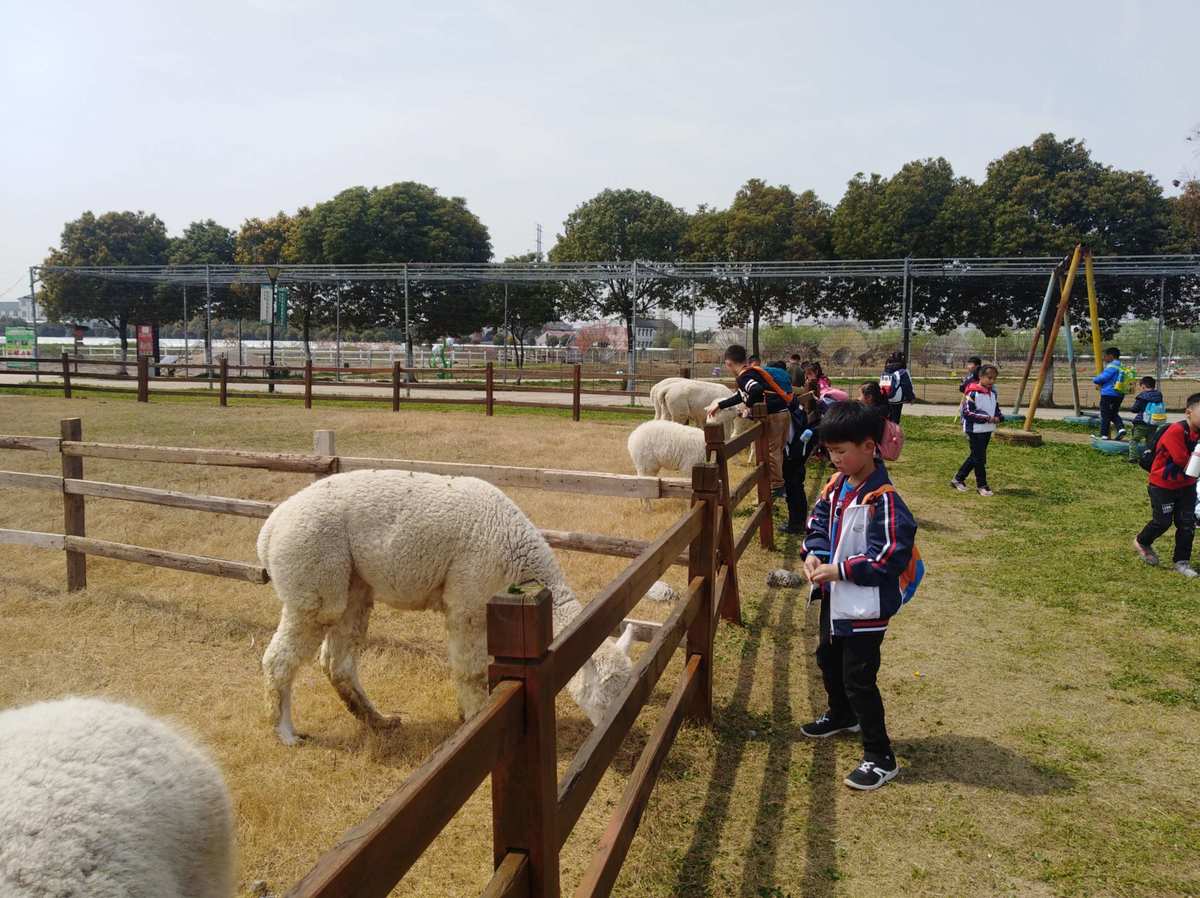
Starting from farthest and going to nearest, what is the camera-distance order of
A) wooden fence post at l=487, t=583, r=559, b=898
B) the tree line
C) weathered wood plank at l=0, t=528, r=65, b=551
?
the tree line, weathered wood plank at l=0, t=528, r=65, b=551, wooden fence post at l=487, t=583, r=559, b=898

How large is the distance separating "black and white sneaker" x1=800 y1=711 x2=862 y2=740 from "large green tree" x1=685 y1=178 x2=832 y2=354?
23.5 meters

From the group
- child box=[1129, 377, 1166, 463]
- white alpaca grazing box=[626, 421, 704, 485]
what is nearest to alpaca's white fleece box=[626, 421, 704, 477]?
white alpaca grazing box=[626, 421, 704, 485]

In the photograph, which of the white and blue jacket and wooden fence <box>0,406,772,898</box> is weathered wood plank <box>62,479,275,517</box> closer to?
wooden fence <box>0,406,772,898</box>

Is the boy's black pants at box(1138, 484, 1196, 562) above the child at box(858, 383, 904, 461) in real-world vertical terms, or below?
below

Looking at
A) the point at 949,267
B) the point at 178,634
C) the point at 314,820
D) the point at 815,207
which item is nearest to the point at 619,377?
the point at 949,267

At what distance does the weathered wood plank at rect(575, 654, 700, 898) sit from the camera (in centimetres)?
228

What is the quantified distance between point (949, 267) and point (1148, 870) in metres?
21.9

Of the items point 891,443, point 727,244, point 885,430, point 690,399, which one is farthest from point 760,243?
point 885,430

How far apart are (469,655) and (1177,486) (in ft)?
20.6

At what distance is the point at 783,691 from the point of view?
15.1 ft

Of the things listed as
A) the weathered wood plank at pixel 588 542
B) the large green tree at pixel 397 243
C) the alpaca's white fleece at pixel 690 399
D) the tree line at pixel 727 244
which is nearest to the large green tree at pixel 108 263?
the tree line at pixel 727 244

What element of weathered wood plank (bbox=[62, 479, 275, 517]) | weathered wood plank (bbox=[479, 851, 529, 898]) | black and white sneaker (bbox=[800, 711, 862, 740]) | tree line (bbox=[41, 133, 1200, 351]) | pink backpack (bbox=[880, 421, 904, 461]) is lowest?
black and white sneaker (bbox=[800, 711, 862, 740])

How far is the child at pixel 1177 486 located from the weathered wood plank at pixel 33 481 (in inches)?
362

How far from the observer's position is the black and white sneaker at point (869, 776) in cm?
350
